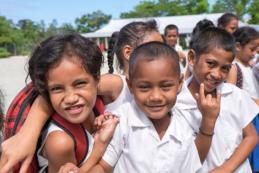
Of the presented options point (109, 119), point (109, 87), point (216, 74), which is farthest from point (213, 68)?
point (109, 119)

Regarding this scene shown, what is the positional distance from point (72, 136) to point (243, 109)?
98 cm

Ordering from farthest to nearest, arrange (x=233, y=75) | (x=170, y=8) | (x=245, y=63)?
(x=170, y=8) < (x=245, y=63) < (x=233, y=75)

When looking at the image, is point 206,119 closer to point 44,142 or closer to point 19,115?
point 44,142

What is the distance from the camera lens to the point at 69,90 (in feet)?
5.45

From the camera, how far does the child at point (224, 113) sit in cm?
202

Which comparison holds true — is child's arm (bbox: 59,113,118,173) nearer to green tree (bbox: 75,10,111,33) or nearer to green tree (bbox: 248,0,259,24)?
green tree (bbox: 248,0,259,24)

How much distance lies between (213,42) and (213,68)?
161 millimetres

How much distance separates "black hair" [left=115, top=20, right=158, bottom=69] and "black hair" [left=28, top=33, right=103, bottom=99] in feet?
1.99

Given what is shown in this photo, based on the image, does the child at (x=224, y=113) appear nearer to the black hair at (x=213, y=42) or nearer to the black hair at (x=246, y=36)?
the black hair at (x=213, y=42)

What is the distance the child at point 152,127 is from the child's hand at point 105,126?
2.0 inches

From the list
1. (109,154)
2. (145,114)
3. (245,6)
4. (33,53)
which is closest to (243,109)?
(145,114)

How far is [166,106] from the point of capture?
5.70ft

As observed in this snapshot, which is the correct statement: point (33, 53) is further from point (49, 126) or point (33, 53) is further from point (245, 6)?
point (245, 6)

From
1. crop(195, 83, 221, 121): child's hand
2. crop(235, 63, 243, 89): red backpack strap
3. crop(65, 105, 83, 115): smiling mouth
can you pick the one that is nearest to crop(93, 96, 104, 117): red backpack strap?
crop(65, 105, 83, 115): smiling mouth
